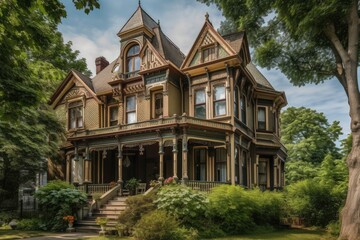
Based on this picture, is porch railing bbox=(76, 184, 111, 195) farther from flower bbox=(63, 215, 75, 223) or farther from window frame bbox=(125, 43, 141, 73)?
window frame bbox=(125, 43, 141, 73)

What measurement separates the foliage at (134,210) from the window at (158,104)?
9260 mm

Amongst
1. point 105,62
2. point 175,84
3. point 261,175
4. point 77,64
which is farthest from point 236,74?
point 77,64

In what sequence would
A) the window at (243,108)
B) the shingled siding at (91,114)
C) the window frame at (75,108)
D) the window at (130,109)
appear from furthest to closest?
the window frame at (75,108)
the shingled siding at (91,114)
the window at (130,109)
the window at (243,108)

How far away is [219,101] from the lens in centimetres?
2219

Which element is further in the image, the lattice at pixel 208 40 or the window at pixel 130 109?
the window at pixel 130 109

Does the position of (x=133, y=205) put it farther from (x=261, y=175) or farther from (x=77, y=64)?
(x=77, y=64)

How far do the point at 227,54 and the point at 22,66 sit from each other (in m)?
16.0

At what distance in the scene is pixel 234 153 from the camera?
2106 centimetres

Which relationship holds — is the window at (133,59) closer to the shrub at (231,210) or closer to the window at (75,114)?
the window at (75,114)

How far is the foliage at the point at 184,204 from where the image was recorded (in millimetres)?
14648

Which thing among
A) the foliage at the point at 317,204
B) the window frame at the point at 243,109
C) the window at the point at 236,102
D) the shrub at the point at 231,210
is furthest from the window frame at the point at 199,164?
Answer: the shrub at the point at 231,210

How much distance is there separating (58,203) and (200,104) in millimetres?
10690

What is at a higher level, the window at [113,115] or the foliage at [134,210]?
the window at [113,115]

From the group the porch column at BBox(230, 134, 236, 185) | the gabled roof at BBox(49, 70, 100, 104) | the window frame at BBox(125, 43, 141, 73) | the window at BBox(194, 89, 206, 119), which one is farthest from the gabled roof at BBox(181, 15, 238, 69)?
the gabled roof at BBox(49, 70, 100, 104)
